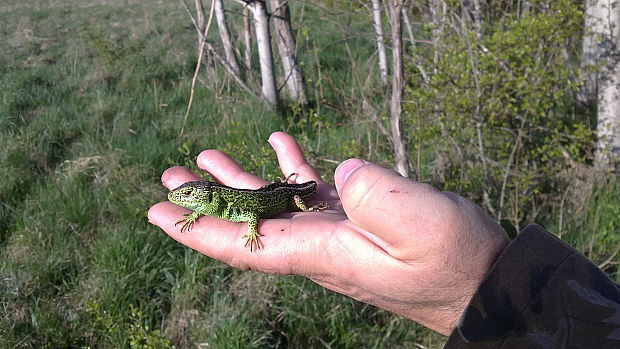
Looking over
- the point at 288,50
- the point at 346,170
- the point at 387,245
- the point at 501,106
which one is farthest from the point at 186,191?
the point at 288,50

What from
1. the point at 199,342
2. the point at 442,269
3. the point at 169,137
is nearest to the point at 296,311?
the point at 199,342

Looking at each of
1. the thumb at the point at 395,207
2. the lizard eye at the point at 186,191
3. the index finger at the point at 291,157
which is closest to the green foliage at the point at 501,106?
the index finger at the point at 291,157

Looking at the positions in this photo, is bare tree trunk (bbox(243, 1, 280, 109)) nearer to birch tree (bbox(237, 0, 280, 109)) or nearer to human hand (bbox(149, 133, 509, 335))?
birch tree (bbox(237, 0, 280, 109))

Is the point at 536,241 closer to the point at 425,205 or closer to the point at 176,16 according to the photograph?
the point at 425,205

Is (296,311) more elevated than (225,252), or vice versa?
(225,252)

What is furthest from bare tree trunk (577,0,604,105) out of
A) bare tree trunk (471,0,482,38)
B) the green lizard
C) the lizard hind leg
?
the lizard hind leg

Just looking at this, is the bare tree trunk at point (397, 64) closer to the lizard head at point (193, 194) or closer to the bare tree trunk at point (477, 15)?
the lizard head at point (193, 194)

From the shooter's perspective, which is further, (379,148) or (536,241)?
(379,148)
